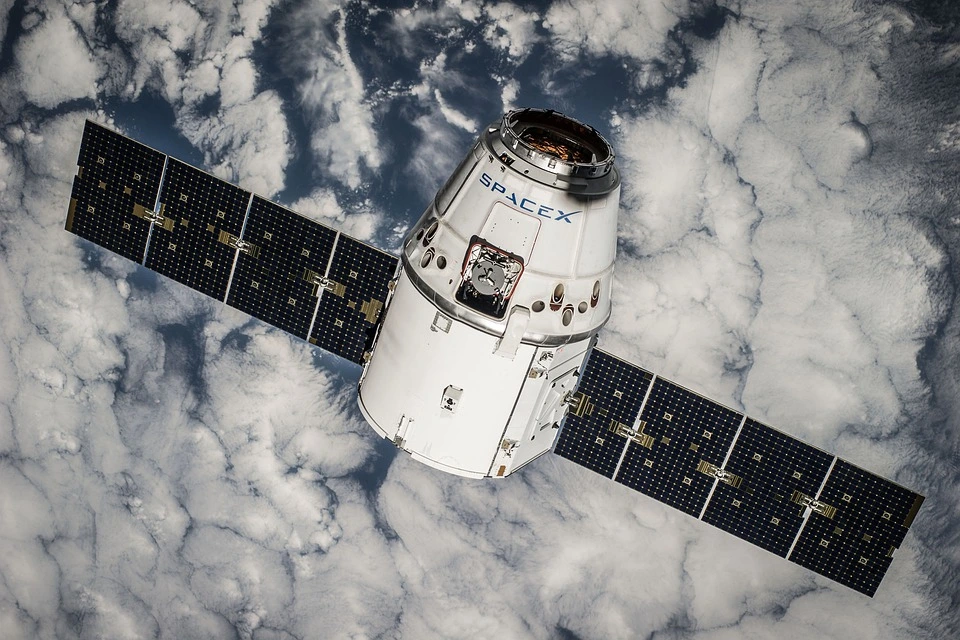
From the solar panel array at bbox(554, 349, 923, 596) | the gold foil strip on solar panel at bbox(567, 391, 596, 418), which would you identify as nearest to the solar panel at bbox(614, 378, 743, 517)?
the solar panel array at bbox(554, 349, 923, 596)

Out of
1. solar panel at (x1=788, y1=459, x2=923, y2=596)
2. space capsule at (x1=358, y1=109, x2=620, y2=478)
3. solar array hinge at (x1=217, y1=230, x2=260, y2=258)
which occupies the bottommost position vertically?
solar panel at (x1=788, y1=459, x2=923, y2=596)

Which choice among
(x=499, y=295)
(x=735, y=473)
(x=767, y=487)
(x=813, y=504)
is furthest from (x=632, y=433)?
(x=499, y=295)

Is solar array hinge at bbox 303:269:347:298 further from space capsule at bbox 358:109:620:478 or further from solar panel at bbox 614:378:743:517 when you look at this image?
solar panel at bbox 614:378:743:517

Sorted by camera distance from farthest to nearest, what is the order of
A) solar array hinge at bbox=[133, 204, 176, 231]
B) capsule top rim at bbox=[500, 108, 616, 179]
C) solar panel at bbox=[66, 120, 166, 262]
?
solar array hinge at bbox=[133, 204, 176, 231]
solar panel at bbox=[66, 120, 166, 262]
capsule top rim at bbox=[500, 108, 616, 179]

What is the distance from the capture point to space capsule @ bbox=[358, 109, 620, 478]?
6914 mm

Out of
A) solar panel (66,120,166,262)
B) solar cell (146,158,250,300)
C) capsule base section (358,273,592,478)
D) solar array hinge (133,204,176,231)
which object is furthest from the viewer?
solar array hinge (133,204,176,231)

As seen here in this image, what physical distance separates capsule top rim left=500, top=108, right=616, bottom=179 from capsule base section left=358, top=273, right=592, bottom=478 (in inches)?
61.2

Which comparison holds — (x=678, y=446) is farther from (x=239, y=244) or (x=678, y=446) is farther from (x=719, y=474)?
(x=239, y=244)

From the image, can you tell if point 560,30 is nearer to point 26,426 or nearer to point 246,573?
point 246,573

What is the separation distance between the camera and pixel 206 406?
13.0m

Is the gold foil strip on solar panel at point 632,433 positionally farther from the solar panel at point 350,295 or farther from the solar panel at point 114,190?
the solar panel at point 114,190

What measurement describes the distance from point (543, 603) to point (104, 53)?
10467 mm

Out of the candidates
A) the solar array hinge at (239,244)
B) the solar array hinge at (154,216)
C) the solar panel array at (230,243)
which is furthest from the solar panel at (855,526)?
the solar array hinge at (154,216)

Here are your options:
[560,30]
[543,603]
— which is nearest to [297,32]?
[560,30]
